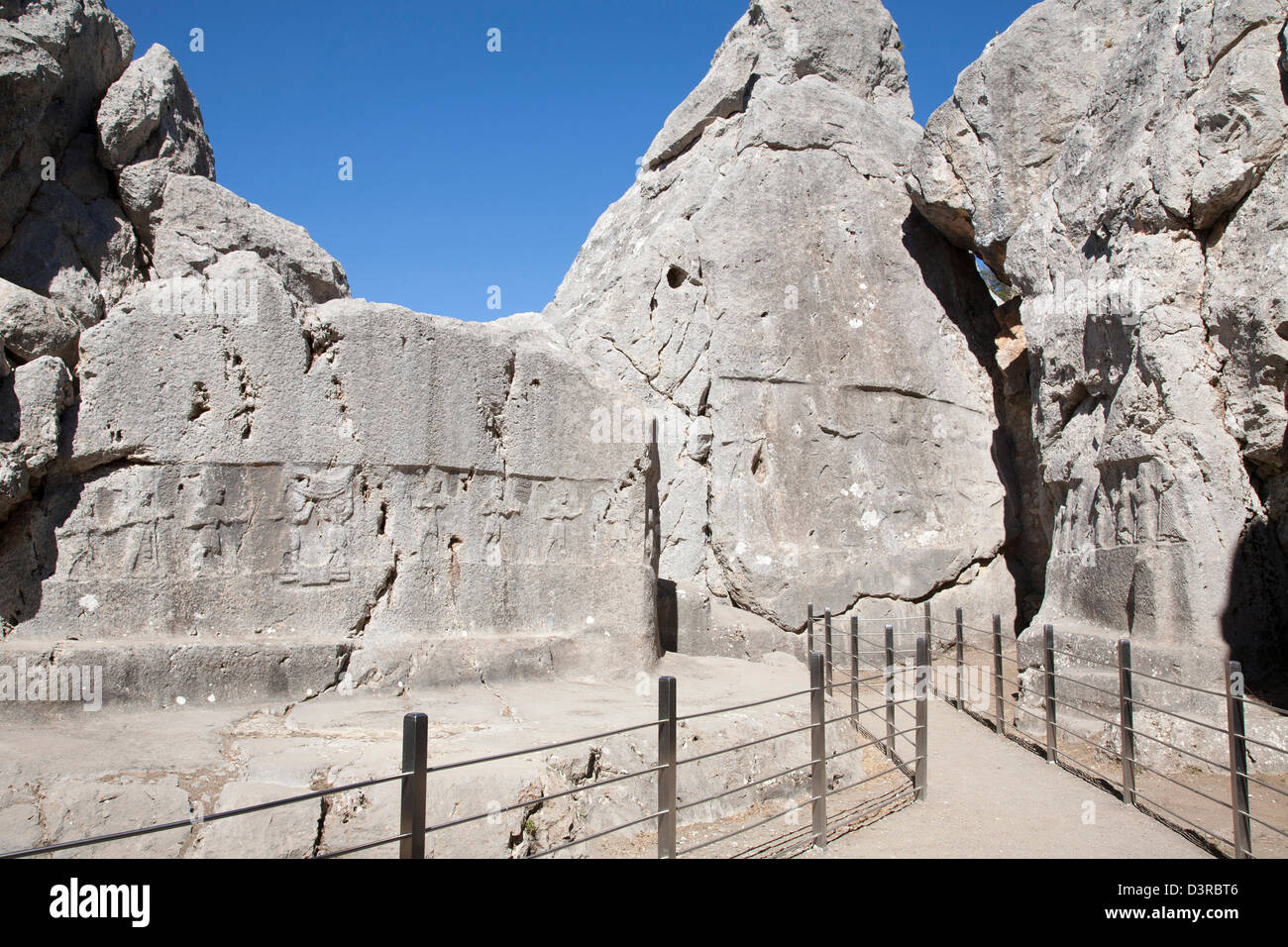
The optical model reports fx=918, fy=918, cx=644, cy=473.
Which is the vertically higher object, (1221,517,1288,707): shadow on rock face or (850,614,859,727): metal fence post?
(1221,517,1288,707): shadow on rock face

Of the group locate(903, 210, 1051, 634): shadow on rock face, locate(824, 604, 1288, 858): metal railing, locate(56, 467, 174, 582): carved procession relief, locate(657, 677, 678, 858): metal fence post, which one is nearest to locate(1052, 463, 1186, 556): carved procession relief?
locate(824, 604, 1288, 858): metal railing

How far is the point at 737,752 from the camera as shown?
6.54m

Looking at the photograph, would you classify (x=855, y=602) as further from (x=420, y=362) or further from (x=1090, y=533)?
(x=420, y=362)

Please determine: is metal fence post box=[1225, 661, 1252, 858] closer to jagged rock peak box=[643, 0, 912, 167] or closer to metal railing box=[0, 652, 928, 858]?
metal railing box=[0, 652, 928, 858]

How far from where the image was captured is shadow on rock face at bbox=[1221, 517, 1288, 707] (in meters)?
7.55

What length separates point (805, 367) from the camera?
1191 centimetres

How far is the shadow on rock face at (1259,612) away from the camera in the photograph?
24.8ft

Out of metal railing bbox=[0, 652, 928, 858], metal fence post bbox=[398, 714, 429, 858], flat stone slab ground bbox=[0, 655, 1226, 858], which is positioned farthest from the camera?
flat stone slab ground bbox=[0, 655, 1226, 858]

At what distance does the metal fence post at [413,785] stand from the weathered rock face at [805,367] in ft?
23.0

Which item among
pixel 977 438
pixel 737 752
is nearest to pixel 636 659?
pixel 737 752

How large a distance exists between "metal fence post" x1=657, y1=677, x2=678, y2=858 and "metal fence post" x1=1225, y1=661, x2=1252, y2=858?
3.05 m

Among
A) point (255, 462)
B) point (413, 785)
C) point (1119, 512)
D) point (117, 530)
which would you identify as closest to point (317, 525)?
point (255, 462)

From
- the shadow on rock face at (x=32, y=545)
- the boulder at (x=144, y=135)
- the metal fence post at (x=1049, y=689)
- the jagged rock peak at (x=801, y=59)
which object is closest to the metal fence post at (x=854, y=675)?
the metal fence post at (x=1049, y=689)
